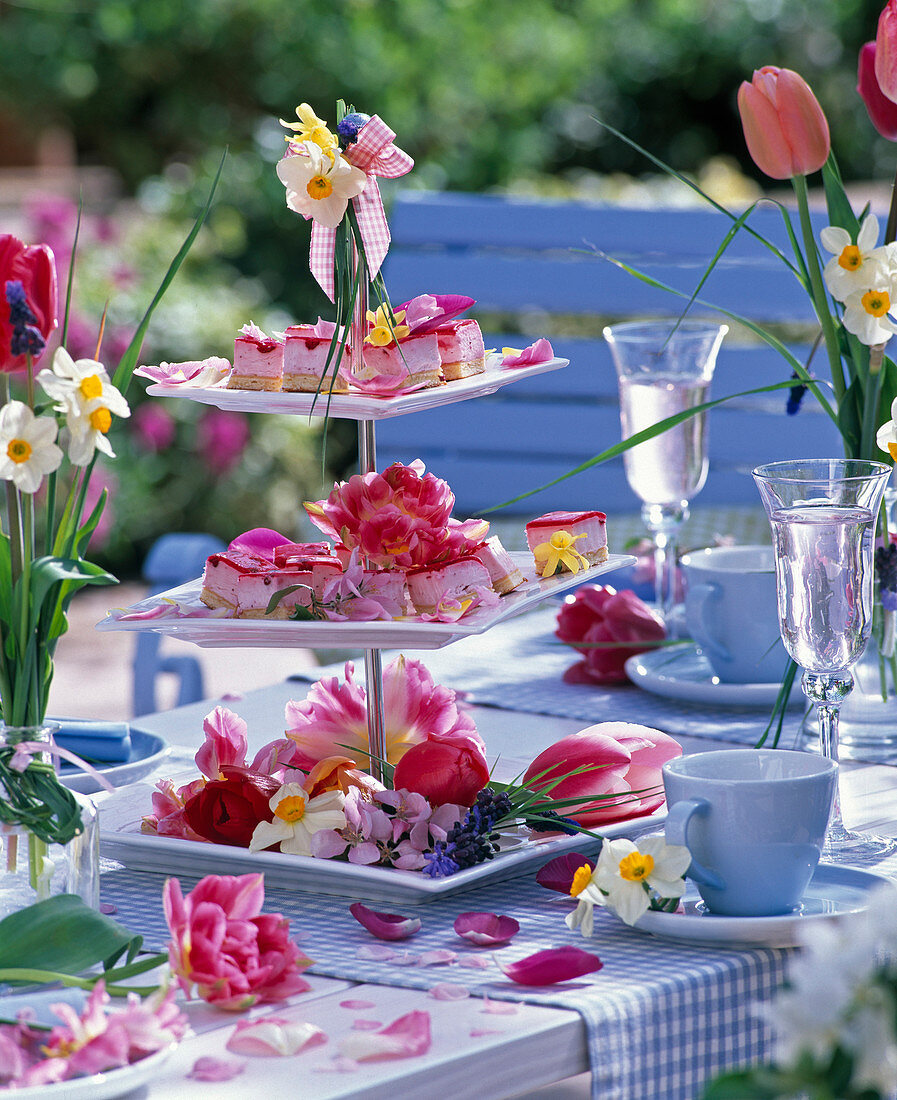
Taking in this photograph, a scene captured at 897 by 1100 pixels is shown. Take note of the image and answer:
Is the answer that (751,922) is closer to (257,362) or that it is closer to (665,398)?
(257,362)

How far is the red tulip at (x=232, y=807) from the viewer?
1174 millimetres

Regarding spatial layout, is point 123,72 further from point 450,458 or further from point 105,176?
point 450,458

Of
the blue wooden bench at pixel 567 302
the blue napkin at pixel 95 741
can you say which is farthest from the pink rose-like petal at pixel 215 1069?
the blue wooden bench at pixel 567 302

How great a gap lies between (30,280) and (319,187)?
26 cm

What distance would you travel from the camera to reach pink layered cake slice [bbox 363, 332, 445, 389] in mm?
1208

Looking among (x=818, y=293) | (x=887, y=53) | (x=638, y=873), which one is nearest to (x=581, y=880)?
(x=638, y=873)

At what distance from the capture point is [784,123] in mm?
1396

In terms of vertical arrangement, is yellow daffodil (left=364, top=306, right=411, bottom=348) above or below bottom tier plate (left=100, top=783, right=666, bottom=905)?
above

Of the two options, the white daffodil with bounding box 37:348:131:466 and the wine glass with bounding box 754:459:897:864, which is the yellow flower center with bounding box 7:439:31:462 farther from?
the wine glass with bounding box 754:459:897:864

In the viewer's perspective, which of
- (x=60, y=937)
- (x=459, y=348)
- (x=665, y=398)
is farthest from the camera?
(x=665, y=398)

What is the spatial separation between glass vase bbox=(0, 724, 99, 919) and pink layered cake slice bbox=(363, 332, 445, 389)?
0.38 meters

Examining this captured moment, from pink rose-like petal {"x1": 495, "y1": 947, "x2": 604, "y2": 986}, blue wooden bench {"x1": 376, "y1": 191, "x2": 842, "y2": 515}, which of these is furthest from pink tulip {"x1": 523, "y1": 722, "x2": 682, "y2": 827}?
blue wooden bench {"x1": 376, "y1": 191, "x2": 842, "y2": 515}

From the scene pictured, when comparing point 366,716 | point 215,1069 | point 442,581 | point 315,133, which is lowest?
point 215,1069

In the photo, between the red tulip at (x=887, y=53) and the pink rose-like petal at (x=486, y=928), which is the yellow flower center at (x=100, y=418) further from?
the red tulip at (x=887, y=53)
